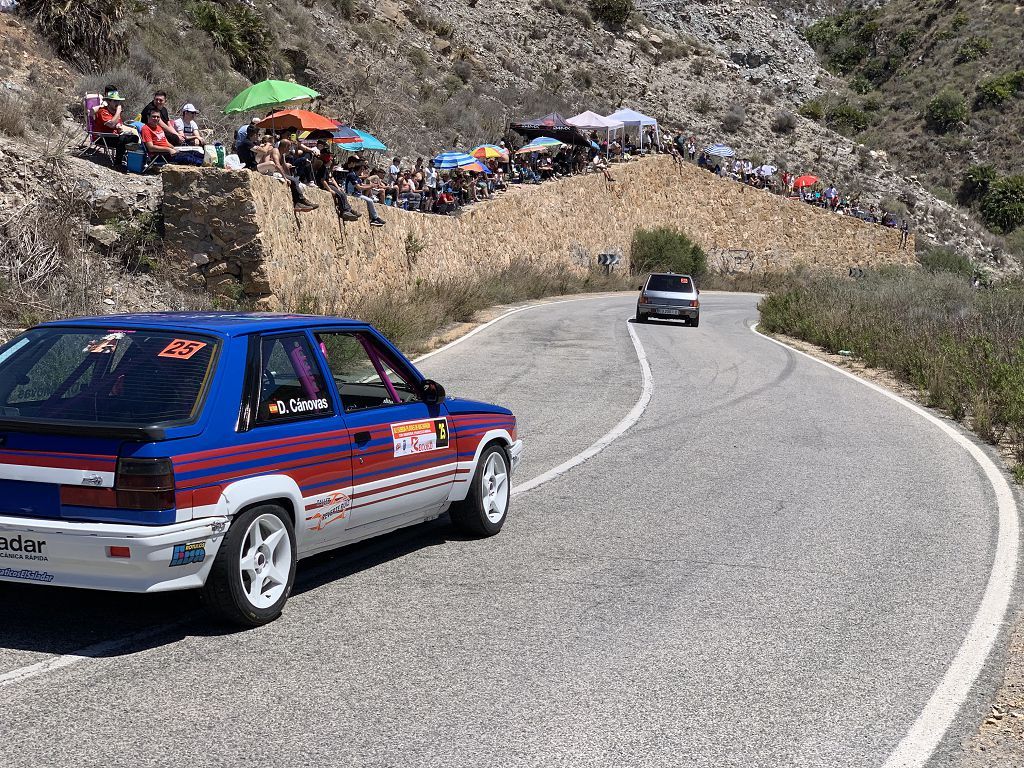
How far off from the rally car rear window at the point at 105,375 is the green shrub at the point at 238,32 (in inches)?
1357

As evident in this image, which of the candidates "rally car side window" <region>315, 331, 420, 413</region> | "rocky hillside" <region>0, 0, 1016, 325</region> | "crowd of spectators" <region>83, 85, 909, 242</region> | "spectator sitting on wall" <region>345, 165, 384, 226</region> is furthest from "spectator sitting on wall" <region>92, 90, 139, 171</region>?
"rally car side window" <region>315, 331, 420, 413</region>

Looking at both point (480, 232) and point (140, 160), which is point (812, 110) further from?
point (140, 160)

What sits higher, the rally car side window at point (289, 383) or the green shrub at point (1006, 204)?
the green shrub at point (1006, 204)

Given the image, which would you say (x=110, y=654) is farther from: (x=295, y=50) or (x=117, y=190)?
(x=295, y=50)

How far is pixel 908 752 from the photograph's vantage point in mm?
4746

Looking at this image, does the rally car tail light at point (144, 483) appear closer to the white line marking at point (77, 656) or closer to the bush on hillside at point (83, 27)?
the white line marking at point (77, 656)

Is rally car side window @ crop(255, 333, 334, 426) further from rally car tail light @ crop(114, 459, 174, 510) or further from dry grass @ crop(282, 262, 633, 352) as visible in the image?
dry grass @ crop(282, 262, 633, 352)

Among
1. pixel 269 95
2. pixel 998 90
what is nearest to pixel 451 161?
pixel 269 95

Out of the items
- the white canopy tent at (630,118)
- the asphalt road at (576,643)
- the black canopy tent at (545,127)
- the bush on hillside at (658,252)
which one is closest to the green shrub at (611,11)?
the white canopy tent at (630,118)

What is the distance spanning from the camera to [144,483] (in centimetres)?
537

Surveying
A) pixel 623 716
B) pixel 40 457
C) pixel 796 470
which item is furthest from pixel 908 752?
pixel 796 470

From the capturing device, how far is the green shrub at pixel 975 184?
7781cm

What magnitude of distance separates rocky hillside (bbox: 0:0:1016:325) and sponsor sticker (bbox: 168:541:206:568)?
1266 centimetres

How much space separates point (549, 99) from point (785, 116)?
66.8 feet
